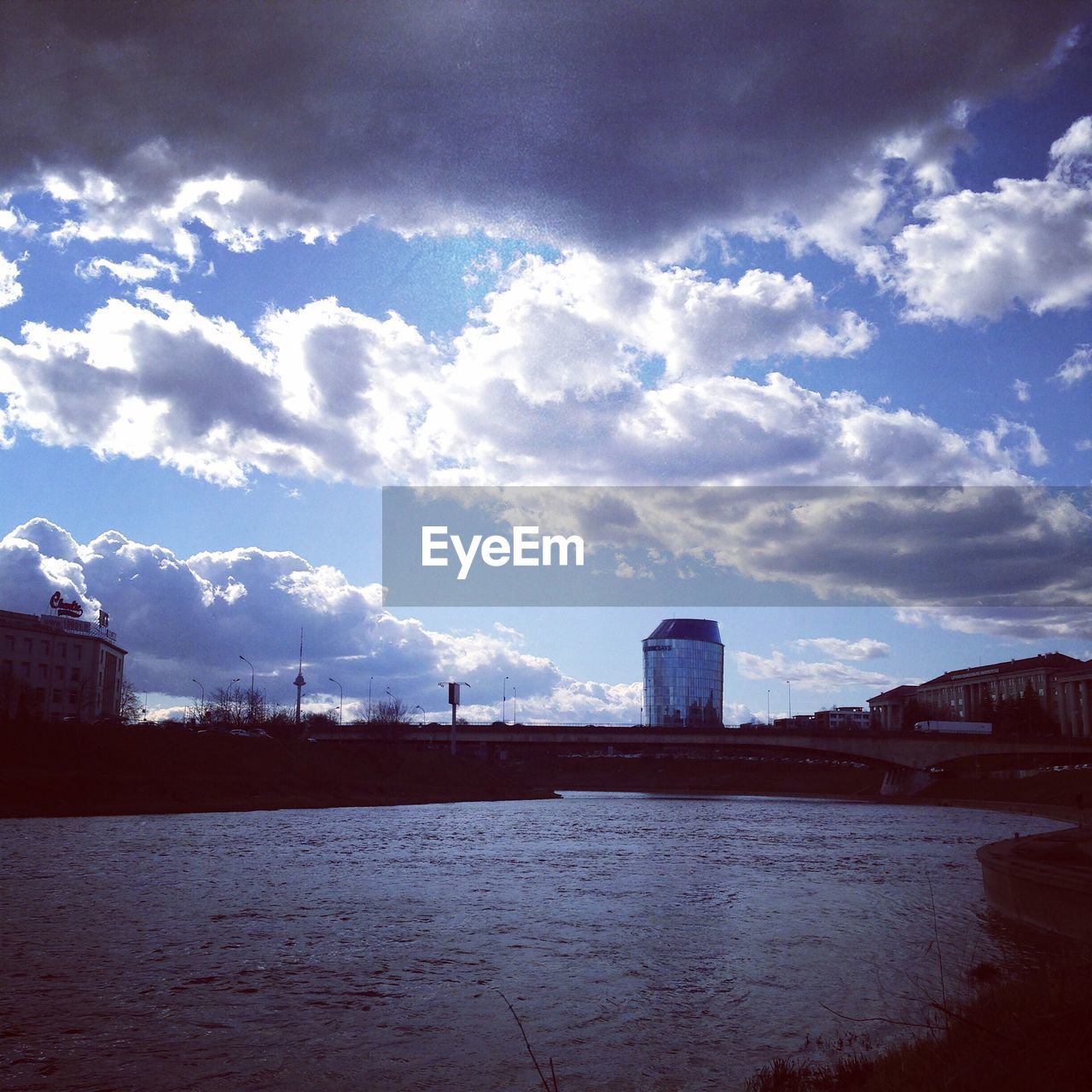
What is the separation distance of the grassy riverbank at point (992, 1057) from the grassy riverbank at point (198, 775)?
7303cm

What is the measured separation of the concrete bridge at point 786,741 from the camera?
14575 centimetres

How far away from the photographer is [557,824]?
78.9 meters

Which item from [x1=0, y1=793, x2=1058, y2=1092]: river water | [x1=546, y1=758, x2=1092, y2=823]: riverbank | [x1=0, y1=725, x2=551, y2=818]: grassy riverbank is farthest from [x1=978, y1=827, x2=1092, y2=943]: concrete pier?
[x1=0, y1=725, x2=551, y2=818]: grassy riverbank

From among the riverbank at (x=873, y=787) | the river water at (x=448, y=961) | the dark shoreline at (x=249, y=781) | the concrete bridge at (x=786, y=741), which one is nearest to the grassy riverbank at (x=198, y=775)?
the dark shoreline at (x=249, y=781)

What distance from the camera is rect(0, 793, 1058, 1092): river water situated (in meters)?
14.7

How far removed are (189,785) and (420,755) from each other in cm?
5806

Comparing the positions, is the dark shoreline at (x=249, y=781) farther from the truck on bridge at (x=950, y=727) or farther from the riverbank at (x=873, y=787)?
the truck on bridge at (x=950, y=727)

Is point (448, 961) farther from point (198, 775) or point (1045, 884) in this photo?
point (198, 775)

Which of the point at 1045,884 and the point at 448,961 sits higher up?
the point at 1045,884

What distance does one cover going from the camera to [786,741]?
497 ft

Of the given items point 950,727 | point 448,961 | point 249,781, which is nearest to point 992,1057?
point 448,961

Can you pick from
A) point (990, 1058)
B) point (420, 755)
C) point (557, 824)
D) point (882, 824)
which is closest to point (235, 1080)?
point (990, 1058)

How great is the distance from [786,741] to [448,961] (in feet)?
444

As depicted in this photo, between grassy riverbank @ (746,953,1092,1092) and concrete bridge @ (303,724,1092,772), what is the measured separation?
139 metres
